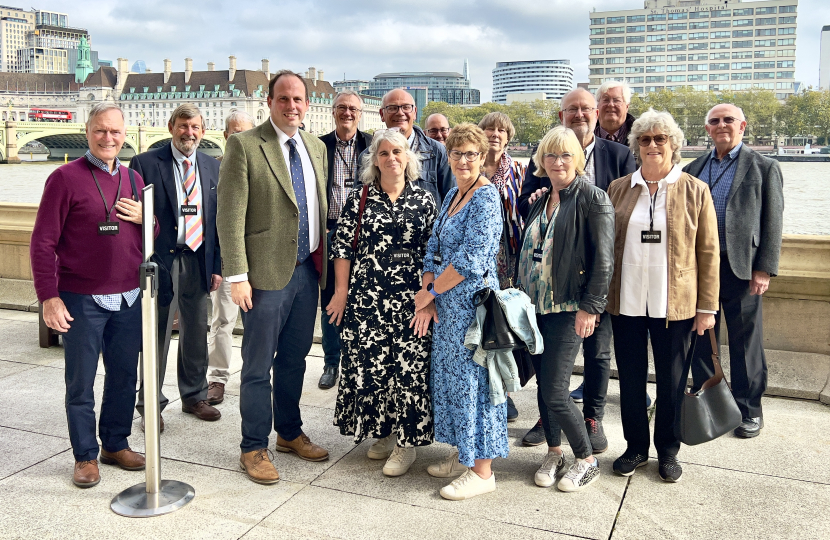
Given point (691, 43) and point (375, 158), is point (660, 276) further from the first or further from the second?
point (691, 43)

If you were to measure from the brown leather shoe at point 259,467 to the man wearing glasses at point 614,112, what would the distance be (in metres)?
2.87

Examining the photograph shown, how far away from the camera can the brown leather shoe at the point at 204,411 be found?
4461 millimetres

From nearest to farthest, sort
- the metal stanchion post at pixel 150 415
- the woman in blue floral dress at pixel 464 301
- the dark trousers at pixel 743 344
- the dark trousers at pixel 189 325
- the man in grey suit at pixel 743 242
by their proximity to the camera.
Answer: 1. the metal stanchion post at pixel 150 415
2. the woman in blue floral dress at pixel 464 301
3. the man in grey suit at pixel 743 242
4. the dark trousers at pixel 743 344
5. the dark trousers at pixel 189 325

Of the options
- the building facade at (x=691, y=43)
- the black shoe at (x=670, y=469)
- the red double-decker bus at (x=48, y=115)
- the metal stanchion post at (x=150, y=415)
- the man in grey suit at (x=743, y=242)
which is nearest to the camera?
the metal stanchion post at (x=150, y=415)

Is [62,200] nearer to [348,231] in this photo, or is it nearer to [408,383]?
[348,231]

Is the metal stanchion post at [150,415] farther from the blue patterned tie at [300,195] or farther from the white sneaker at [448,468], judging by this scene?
the white sneaker at [448,468]

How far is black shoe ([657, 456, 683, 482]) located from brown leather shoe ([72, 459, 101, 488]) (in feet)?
8.94

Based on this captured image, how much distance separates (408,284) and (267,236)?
718mm

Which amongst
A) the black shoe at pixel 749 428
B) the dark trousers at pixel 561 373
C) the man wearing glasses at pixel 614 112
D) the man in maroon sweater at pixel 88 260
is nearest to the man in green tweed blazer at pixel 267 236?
the man in maroon sweater at pixel 88 260

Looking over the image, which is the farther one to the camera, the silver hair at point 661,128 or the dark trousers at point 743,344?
the dark trousers at point 743,344

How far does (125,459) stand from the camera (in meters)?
3.71

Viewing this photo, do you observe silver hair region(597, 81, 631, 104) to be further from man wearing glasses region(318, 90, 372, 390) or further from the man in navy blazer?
the man in navy blazer

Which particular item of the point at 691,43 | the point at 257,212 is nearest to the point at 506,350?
the point at 257,212

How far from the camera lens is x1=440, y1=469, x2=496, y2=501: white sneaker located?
11.0 ft
